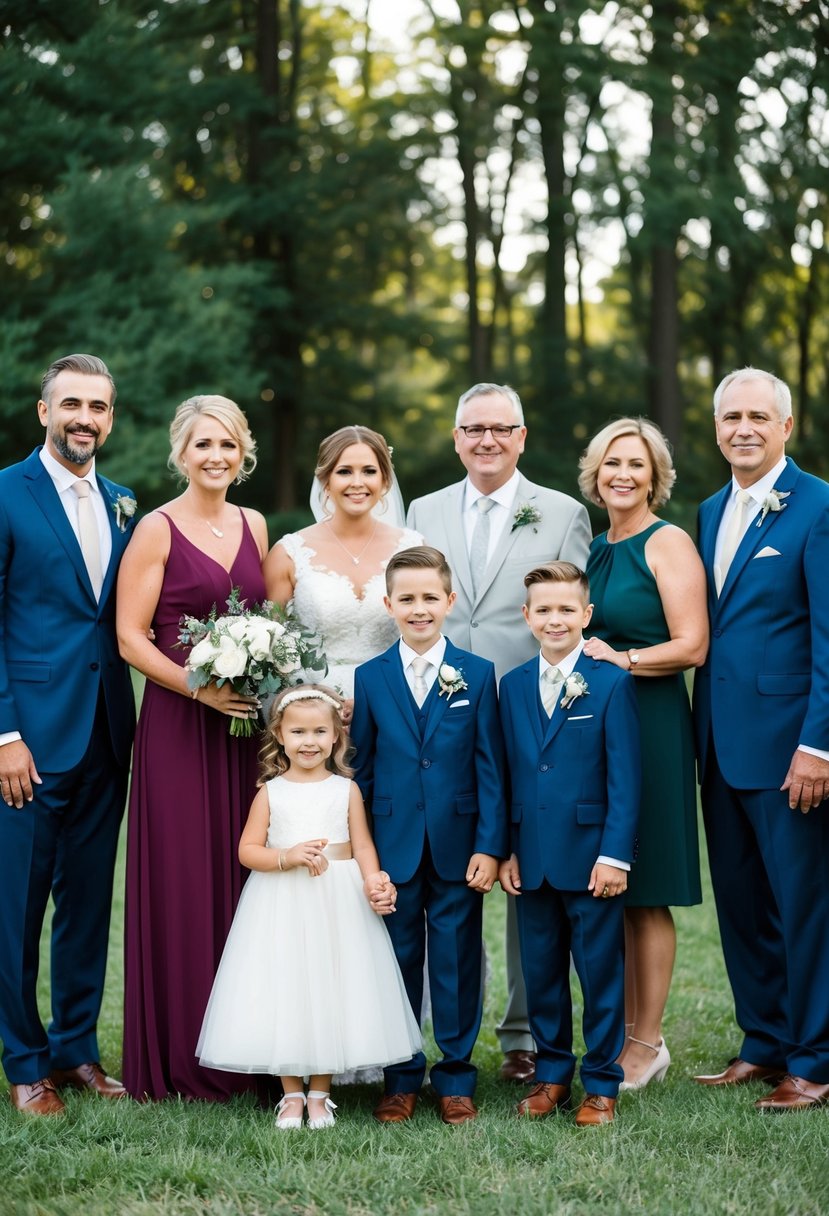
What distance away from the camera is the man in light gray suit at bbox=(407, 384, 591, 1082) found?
18.3 feet

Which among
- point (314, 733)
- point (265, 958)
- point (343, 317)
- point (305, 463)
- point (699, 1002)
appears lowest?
point (699, 1002)

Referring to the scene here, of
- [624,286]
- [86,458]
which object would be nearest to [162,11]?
[624,286]

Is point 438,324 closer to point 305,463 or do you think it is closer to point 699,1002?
point 305,463

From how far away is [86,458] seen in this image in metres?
5.17

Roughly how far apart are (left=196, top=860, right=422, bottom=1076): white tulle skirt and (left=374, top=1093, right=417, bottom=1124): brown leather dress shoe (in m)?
0.21

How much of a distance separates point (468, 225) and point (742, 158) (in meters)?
4.99

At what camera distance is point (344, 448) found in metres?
5.38

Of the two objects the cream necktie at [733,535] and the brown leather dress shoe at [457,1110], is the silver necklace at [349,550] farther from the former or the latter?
the brown leather dress shoe at [457,1110]

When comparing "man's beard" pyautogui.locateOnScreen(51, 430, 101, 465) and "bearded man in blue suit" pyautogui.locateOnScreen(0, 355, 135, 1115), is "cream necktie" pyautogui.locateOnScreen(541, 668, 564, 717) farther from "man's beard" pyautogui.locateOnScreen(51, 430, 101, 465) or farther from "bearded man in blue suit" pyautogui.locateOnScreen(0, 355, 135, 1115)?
"man's beard" pyautogui.locateOnScreen(51, 430, 101, 465)

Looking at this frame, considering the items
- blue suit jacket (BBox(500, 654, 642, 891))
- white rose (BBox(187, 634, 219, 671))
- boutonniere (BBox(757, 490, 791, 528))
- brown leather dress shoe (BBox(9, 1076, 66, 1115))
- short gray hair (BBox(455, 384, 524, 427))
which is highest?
short gray hair (BBox(455, 384, 524, 427))

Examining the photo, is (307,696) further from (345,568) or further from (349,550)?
(349,550)

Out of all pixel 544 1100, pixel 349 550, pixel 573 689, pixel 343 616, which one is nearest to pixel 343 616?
pixel 343 616

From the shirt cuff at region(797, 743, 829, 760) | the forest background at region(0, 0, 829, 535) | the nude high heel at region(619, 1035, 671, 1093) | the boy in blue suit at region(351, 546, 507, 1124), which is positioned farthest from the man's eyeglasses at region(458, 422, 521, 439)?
the forest background at region(0, 0, 829, 535)

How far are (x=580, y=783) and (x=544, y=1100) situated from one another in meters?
1.16
